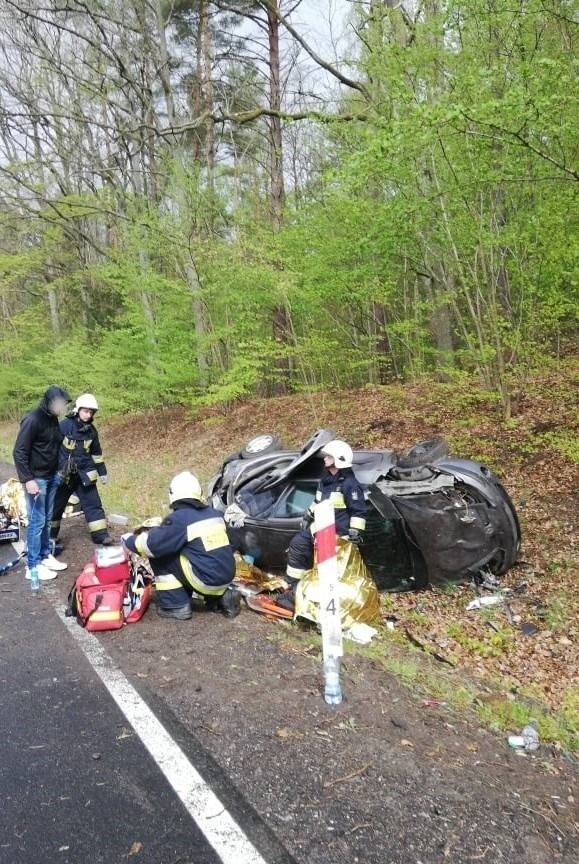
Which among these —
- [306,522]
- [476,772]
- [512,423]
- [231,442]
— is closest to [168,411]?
[231,442]

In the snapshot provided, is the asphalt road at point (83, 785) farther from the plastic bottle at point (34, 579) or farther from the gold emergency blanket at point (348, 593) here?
the gold emergency blanket at point (348, 593)

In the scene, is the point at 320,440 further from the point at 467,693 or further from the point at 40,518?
the point at 40,518

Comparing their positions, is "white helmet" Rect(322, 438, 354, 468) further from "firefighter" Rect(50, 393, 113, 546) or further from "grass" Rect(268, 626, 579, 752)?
"firefighter" Rect(50, 393, 113, 546)

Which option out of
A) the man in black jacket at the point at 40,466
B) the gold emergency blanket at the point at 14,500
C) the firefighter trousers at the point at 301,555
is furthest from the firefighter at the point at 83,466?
the firefighter trousers at the point at 301,555

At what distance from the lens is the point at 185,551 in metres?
4.61

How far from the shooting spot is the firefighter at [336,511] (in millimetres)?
4980

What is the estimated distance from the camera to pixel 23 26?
1543cm

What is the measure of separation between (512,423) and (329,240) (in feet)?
16.1

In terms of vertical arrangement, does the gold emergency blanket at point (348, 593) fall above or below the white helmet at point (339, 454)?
below

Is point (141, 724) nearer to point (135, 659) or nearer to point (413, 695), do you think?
point (135, 659)

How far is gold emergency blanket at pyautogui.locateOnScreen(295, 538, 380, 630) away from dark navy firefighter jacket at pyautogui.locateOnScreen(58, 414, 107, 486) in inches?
134

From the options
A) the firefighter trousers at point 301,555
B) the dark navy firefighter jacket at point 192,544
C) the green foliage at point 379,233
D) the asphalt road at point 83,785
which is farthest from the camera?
the green foliage at point 379,233

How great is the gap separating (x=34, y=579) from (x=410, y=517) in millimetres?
3719

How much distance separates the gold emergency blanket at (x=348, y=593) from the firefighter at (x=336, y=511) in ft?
0.54
